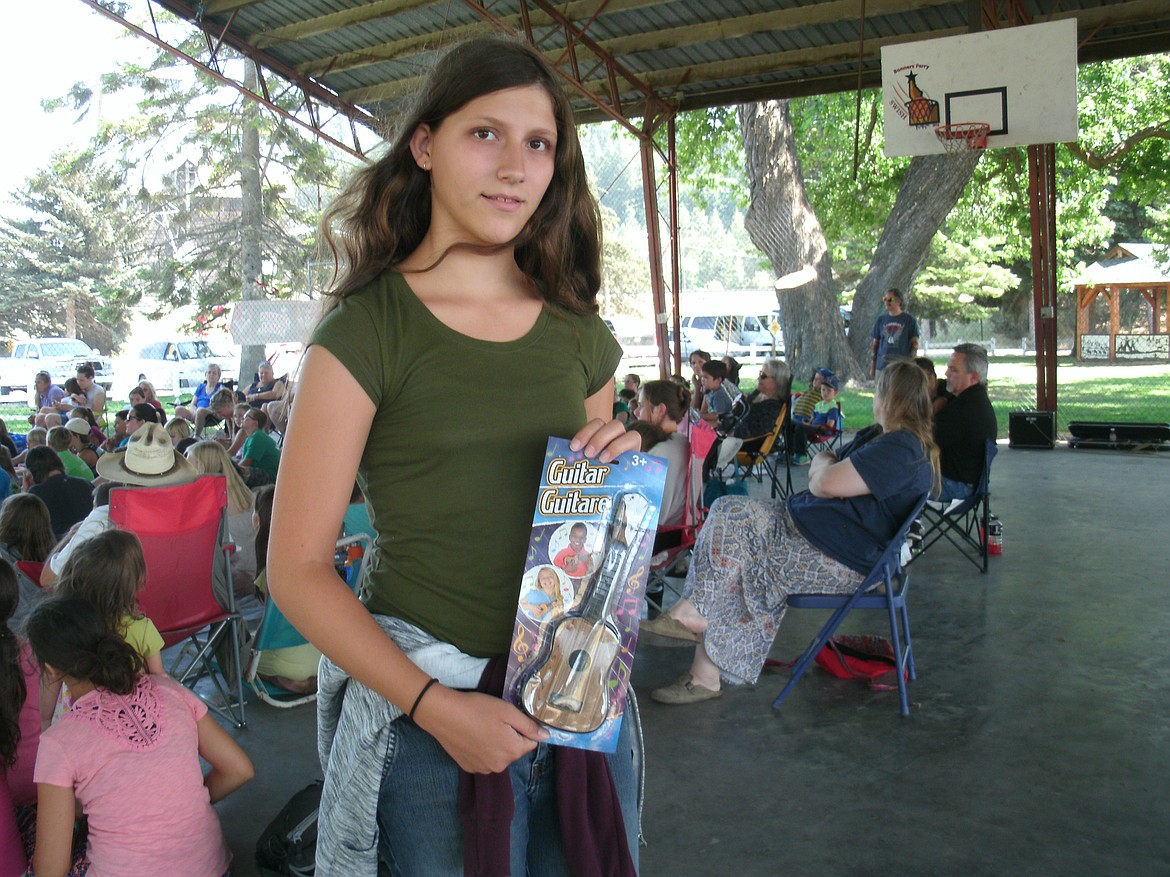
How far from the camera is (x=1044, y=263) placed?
10.8m

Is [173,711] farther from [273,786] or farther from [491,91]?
[491,91]

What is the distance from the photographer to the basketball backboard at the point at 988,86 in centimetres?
834

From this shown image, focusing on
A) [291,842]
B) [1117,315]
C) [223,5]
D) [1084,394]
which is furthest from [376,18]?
[1117,315]

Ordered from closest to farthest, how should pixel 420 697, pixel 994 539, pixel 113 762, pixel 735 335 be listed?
pixel 420 697, pixel 113 762, pixel 994 539, pixel 735 335

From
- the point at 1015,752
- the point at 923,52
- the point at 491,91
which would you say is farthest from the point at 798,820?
the point at 923,52

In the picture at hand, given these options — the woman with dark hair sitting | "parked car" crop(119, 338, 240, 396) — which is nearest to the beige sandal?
the woman with dark hair sitting

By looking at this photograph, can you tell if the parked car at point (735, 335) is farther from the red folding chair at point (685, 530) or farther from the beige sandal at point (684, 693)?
the beige sandal at point (684, 693)

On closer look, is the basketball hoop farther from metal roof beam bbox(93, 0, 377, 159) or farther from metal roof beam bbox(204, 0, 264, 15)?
metal roof beam bbox(204, 0, 264, 15)

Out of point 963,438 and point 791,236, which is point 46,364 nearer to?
point 791,236

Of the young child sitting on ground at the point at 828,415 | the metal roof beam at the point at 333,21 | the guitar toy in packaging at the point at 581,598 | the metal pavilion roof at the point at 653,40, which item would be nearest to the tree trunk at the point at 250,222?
the metal pavilion roof at the point at 653,40

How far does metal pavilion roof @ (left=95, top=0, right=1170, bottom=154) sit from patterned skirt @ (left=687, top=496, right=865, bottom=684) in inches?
253

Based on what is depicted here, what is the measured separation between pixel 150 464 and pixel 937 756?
324cm

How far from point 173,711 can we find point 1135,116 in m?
22.4

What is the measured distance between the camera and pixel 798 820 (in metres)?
2.99
